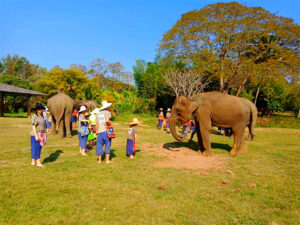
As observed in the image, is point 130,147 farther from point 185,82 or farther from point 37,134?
point 185,82

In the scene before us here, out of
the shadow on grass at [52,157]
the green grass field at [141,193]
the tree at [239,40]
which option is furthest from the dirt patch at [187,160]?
the tree at [239,40]

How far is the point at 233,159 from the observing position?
25.4ft

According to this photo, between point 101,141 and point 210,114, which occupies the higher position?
point 210,114

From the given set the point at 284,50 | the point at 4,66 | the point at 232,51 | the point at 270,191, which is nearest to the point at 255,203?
the point at 270,191

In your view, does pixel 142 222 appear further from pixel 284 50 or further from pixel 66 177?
Result: pixel 284 50

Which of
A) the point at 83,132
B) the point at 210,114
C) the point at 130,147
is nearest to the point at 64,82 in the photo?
the point at 83,132

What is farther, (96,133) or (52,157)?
(52,157)

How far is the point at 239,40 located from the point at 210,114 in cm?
1370

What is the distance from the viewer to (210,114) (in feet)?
28.1

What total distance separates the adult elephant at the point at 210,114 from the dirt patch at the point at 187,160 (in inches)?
20.8

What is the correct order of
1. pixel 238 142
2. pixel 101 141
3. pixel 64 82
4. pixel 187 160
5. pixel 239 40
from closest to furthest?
pixel 101 141, pixel 187 160, pixel 238 142, pixel 239 40, pixel 64 82

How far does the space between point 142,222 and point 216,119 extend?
19.5ft

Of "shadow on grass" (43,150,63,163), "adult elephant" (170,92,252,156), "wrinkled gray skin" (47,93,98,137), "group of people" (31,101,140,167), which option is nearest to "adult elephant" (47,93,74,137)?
"wrinkled gray skin" (47,93,98,137)

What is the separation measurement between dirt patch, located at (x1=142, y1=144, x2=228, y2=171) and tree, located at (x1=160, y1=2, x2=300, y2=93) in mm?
13032
